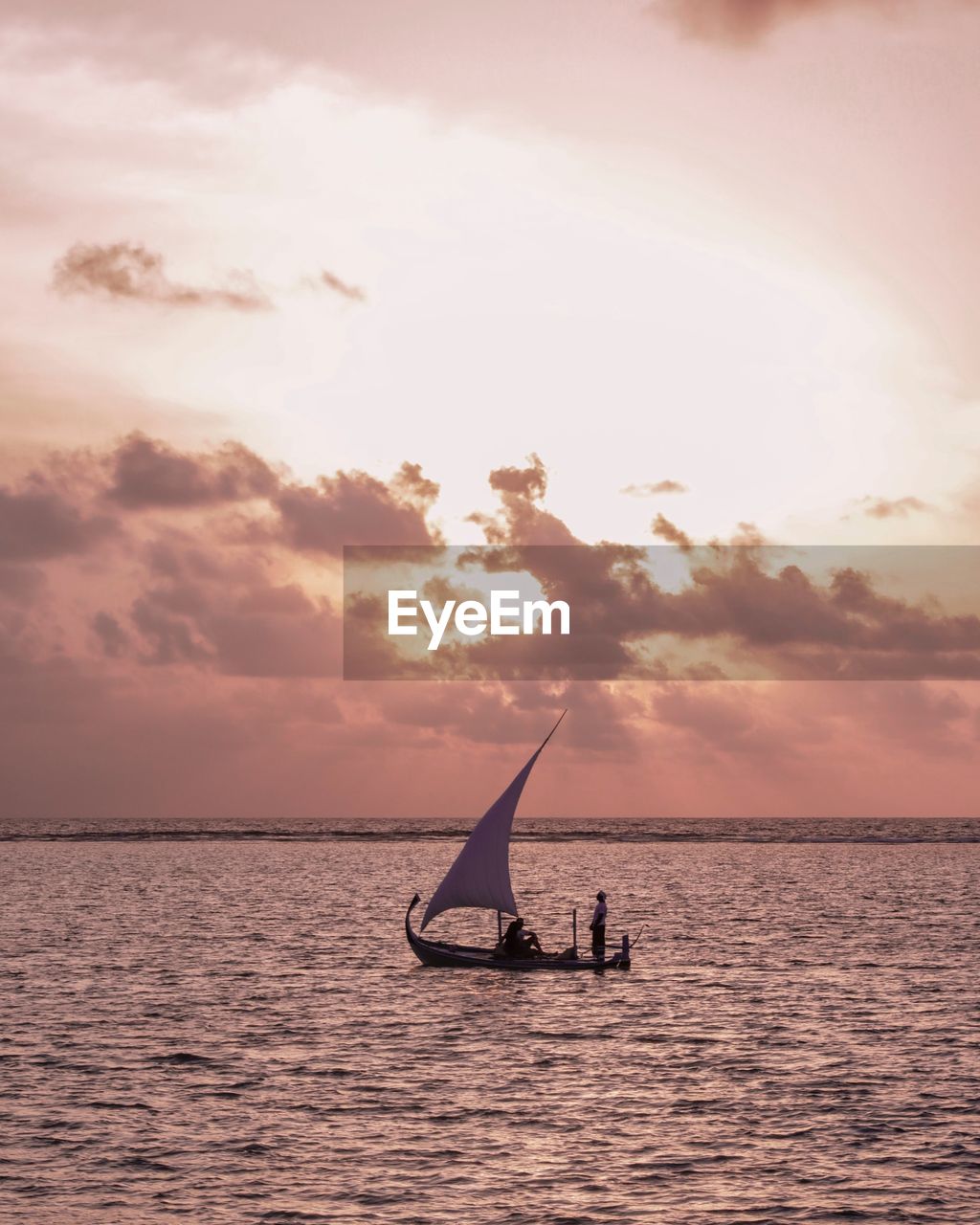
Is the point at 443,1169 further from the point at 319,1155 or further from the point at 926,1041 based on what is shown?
the point at 926,1041

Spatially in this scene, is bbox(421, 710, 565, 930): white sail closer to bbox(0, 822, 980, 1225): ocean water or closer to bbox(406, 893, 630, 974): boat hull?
bbox(406, 893, 630, 974): boat hull

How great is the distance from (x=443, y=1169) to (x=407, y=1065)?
37.1 ft

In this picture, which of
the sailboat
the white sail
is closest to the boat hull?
the sailboat

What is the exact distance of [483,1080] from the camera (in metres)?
40.3

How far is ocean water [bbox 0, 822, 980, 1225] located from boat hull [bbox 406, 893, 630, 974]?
725mm

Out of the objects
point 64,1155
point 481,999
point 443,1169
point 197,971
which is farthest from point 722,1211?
point 197,971

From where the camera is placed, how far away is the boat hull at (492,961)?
60.6m

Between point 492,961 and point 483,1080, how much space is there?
20.4 m

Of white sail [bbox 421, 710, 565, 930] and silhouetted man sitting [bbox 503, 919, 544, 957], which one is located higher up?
white sail [bbox 421, 710, 565, 930]

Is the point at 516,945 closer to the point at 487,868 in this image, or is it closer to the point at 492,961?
the point at 492,961

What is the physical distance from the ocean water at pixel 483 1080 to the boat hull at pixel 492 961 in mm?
725

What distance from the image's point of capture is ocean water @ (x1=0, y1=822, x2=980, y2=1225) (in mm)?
29453

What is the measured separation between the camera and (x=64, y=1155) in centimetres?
3197

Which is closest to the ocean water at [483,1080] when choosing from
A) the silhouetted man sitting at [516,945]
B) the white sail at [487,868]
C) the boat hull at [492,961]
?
the boat hull at [492,961]
